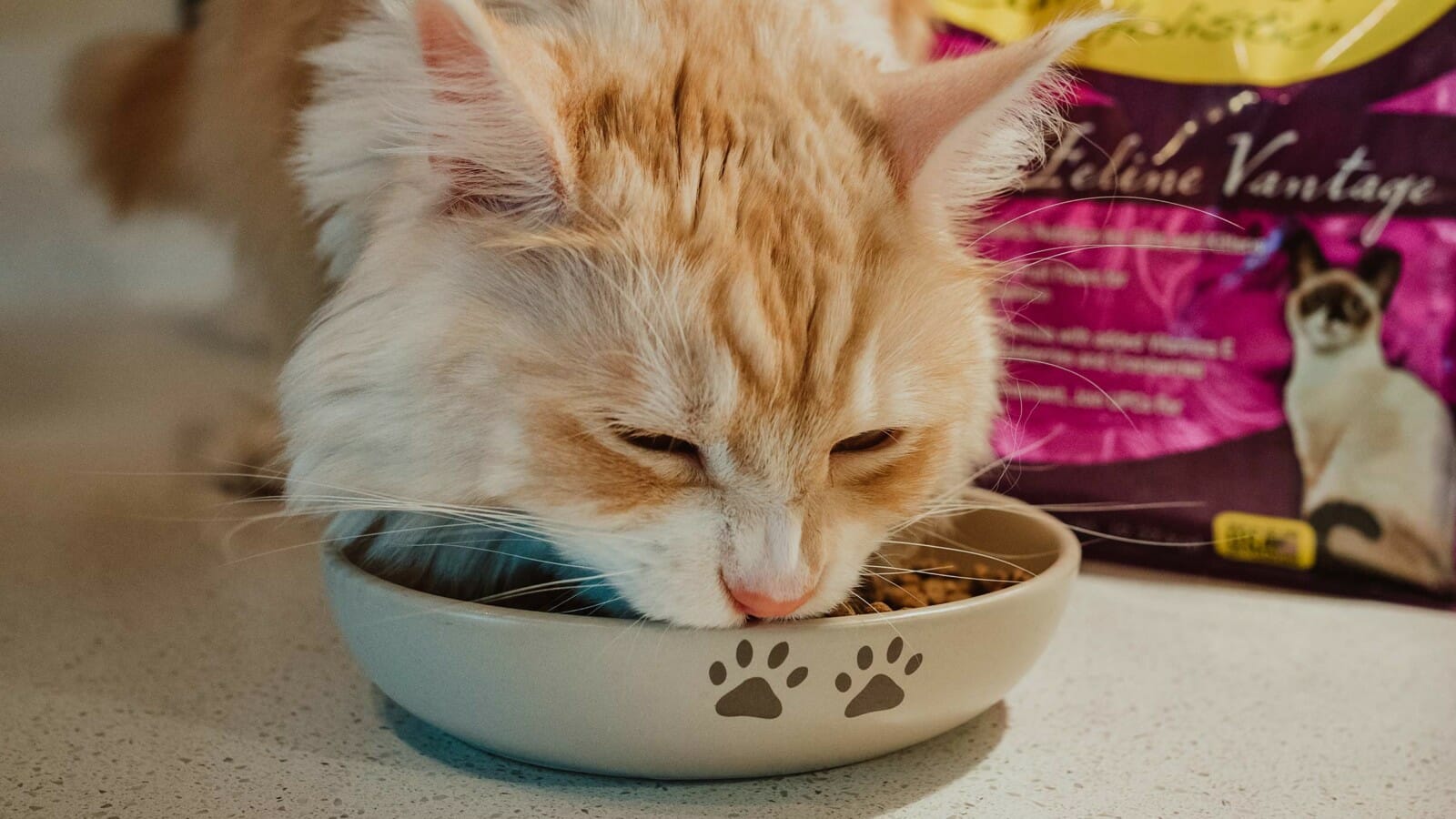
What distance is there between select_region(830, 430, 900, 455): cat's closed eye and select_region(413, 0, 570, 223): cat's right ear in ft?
0.89

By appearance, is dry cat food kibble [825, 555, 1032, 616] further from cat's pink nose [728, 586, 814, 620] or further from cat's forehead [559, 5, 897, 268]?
cat's forehead [559, 5, 897, 268]

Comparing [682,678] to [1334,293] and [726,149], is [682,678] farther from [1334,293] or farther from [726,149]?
[1334,293]

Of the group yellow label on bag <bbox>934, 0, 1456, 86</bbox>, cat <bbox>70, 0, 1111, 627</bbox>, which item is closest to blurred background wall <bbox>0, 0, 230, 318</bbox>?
cat <bbox>70, 0, 1111, 627</bbox>

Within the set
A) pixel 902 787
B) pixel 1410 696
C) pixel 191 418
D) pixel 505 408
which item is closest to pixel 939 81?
pixel 505 408

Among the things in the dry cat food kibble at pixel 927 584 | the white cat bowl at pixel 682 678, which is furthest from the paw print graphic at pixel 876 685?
the dry cat food kibble at pixel 927 584

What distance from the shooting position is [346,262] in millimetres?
1004

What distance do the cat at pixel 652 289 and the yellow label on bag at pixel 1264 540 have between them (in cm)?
57

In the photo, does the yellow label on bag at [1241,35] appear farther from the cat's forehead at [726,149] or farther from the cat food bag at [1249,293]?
the cat's forehead at [726,149]

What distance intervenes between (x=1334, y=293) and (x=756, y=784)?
36.7 inches

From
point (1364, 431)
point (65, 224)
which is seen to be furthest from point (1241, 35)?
point (65, 224)

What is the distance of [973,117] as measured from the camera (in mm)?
858

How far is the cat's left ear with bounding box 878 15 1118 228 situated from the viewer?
2.75 feet

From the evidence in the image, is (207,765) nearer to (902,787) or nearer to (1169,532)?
(902,787)

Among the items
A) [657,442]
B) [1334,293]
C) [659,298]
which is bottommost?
[657,442]
